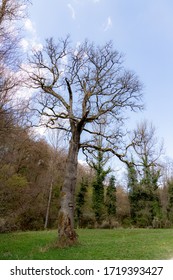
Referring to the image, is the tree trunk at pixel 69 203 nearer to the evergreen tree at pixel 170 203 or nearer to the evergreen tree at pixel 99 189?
the evergreen tree at pixel 99 189

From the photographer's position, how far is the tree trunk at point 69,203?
12.3 metres

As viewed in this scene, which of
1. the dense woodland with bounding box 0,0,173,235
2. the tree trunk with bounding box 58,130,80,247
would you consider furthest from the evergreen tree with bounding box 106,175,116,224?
the tree trunk with bounding box 58,130,80,247

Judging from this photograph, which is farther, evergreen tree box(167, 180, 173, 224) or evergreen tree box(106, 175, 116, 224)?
evergreen tree box(106, 175, 116, 224)

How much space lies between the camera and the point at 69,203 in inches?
508

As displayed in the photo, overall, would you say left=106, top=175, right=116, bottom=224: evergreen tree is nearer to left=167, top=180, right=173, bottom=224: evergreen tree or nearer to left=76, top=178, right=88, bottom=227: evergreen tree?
left=76, top=178, right=88, bottom=227: evergreen tree

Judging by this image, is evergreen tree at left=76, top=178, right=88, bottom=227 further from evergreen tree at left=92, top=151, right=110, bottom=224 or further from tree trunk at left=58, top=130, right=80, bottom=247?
tree trunk at left=58, top=130, right=80, bottom=247

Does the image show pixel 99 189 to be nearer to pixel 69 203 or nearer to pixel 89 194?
pixel 89 194

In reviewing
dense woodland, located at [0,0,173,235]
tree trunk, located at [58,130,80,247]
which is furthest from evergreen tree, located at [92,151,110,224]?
tree trunk, located at [58,130,80,247]

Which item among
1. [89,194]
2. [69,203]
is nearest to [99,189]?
[89,194]

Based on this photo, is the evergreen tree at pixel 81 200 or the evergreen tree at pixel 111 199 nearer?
the evergreen tree at pixel 111 199

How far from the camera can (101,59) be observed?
1502cm

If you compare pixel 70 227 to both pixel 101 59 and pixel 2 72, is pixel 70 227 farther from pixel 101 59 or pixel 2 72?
pixel 101 59

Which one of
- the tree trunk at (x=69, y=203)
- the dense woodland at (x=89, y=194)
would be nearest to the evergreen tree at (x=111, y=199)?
the dense woodland at (x=89, y=194)

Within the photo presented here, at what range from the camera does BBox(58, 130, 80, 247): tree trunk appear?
12344 millimetres
